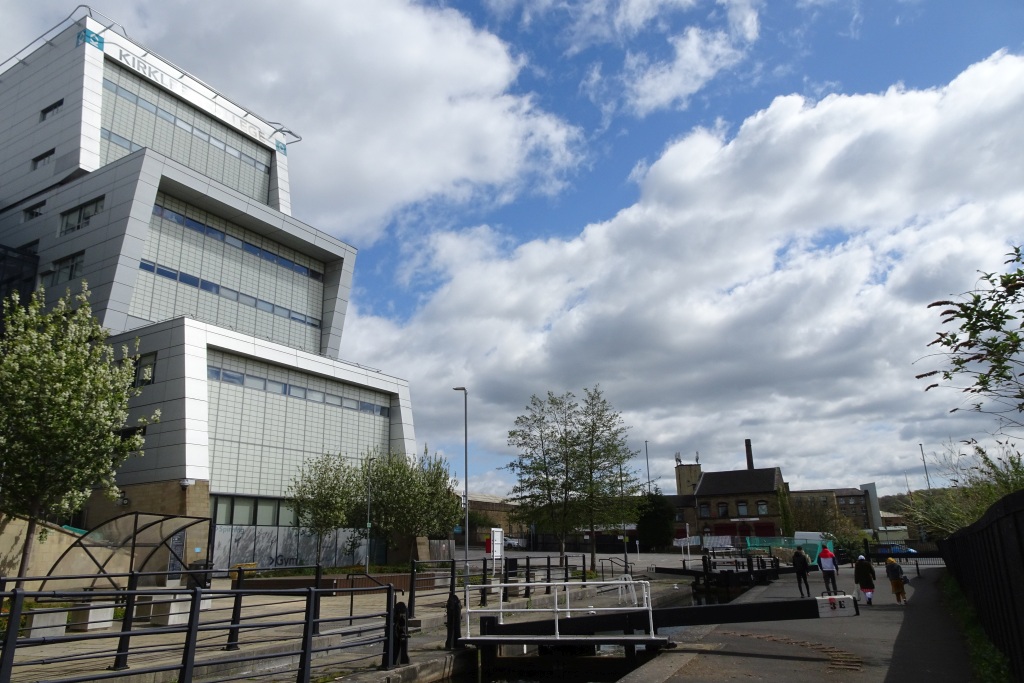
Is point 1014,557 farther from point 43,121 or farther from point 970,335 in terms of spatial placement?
point 43,121

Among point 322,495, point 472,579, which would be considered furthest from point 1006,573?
point 322,495

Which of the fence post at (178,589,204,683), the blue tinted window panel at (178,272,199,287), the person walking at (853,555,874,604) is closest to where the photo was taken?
the fence post at (178,589,204,683)

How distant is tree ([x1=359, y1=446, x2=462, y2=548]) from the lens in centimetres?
3475

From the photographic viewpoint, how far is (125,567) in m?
16.5

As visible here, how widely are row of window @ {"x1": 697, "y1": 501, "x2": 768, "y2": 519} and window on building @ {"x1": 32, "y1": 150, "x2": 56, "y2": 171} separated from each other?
7189cm

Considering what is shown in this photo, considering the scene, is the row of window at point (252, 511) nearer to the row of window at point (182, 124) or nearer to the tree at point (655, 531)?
the row of window at point (182, 124)

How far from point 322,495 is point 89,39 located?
30010 millimetres

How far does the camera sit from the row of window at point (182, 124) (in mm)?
41656

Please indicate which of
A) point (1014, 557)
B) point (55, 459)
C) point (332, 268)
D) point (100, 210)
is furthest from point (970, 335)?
point (332, 268)

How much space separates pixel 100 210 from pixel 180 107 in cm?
1350

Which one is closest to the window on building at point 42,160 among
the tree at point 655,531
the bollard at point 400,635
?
the bollard at point 400,635

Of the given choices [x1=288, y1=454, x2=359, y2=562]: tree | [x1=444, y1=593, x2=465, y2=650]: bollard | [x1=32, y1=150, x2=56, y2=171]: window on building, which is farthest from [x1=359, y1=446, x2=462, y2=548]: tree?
[x1=32, y1=150, x2=56, y2=171]: window on building

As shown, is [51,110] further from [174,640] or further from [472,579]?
[174,640]

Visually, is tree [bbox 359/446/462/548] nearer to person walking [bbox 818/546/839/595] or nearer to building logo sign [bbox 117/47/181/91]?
person walking [bbox 818/546/839/595]
